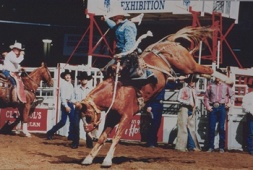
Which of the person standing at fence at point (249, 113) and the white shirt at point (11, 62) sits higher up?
the white shirt at point (11, 62)

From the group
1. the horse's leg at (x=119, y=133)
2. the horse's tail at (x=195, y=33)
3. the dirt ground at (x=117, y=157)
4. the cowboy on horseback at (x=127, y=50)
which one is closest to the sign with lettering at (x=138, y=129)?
the dirt ground at (x=117, y=157)

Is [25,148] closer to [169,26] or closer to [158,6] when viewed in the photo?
[158,6]

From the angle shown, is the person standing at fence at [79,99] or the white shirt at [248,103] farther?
the white shirt at [248,103]

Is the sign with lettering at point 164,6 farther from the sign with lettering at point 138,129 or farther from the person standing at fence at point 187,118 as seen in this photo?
the person standing at fence at point 187,118

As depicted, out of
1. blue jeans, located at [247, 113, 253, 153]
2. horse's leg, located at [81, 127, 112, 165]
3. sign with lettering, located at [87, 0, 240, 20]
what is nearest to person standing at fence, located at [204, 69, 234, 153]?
blue jeans, located at [247, 113, 253, 153]

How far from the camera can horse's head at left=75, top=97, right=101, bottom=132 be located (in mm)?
8992

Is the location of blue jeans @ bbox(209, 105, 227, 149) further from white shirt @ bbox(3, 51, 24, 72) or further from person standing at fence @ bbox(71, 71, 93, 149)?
white shirt @ bbox(3, 51, 24, 72)

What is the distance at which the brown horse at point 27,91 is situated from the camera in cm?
1428

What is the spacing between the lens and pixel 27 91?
14.7 metres

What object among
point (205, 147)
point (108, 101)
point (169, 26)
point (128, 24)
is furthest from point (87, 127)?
point (169, 26)

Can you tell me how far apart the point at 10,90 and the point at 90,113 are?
5.88 m

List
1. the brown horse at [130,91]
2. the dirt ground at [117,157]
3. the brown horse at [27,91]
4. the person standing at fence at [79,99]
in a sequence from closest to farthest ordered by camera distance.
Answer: the brown horse at [130,91] → the dirt ground at [117,157] → the person standing at fence at [79,99] → the brown horse at [27,91]

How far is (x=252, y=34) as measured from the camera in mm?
22953

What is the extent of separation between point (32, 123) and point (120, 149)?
171 inches
